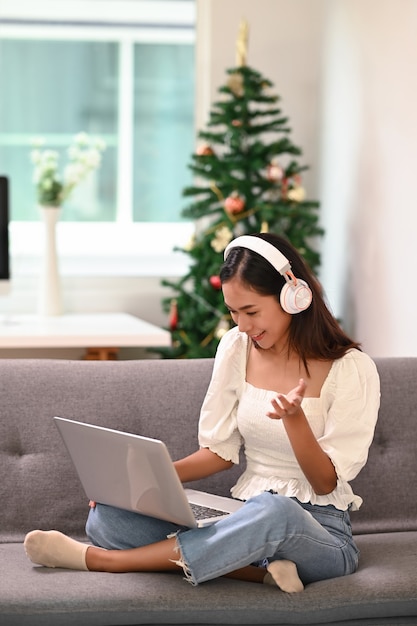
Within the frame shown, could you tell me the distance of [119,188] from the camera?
17.2 feet

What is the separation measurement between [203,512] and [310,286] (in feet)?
1.76

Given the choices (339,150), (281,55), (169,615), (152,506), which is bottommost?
(169,615)

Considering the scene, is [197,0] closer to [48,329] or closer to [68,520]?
[48,329]

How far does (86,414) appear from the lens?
2.53 m

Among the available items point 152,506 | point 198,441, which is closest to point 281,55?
point 198,441

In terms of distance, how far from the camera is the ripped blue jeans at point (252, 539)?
6.82 ft

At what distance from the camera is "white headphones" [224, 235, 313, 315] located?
87.8 inches

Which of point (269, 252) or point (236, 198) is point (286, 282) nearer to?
point (269, 252)

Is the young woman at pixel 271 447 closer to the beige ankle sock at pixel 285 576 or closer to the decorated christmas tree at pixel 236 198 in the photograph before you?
the beige ankle sock at pixel 285 576

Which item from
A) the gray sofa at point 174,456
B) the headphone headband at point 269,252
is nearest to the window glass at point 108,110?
the gray sofa at point 174,456

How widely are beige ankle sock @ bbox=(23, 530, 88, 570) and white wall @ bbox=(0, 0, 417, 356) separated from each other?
1683mm

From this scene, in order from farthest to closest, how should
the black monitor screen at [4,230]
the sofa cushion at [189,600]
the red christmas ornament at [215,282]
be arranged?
the black monitor screen at [4,230] → the red christmas ornament at [215,282] → the sofa cushion at [189,600]

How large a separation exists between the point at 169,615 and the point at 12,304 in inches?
116

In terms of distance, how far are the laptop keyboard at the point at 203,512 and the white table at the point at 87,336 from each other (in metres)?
1.60
